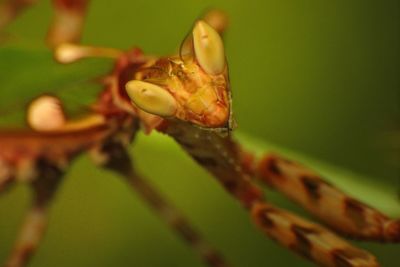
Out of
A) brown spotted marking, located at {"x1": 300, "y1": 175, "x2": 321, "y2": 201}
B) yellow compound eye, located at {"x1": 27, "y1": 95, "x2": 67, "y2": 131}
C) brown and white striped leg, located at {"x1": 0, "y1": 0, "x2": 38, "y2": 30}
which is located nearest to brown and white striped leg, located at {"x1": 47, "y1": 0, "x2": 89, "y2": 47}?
brown and white striped leg, located at {"x1": 0, "y1": 0, "x2": 38, "y2": 30}

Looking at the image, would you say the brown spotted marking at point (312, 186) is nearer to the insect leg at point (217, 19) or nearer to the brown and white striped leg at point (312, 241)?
the brown and white striped leg at point (312, 241)

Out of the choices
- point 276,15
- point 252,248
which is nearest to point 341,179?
point 252,248

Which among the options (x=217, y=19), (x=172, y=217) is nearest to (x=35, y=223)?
(x=172, y=217)

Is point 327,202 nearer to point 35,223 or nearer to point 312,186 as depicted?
point 312,186

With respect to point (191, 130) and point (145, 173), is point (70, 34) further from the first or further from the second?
point (191, 130)

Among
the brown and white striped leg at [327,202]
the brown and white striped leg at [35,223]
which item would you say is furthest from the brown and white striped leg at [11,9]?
the brown and white striped leg at [327,202]

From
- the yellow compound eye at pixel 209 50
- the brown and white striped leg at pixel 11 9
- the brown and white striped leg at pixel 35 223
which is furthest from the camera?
the brown and white striped leg at pixel 11 9
